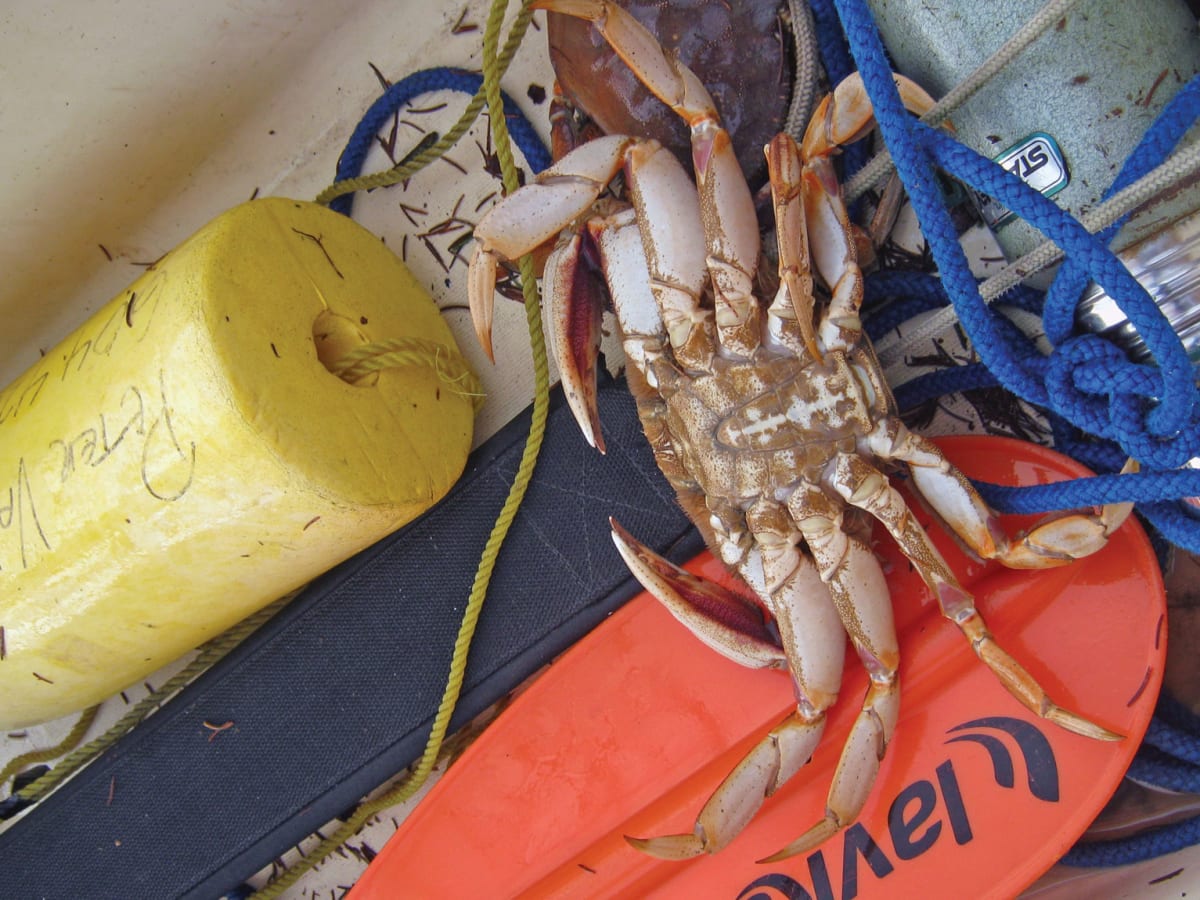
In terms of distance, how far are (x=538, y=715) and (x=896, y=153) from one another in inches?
44.0

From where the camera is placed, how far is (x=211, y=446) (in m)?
1.42

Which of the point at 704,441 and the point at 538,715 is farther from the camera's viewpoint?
the point at 538,715

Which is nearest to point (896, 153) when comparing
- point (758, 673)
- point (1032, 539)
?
point (1032, 539)

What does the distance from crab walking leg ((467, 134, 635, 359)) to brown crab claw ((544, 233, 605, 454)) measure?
0.16 feet

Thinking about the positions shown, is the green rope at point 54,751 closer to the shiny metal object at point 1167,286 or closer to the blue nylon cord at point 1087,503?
the blue nylon cord at point 1087,503

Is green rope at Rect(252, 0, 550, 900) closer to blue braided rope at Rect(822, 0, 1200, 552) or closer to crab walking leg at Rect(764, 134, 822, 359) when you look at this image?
crab walking leg at Rect(764, 134, 822, 359)

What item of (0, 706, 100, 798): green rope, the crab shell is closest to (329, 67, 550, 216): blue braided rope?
the crab shell

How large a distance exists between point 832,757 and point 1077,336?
2.55ft

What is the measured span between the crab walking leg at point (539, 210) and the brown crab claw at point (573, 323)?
49 millimetres

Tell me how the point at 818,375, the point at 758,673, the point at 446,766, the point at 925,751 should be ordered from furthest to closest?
the point at 446,766, the point at 758,673, the point at 925,751, the point at 818,375

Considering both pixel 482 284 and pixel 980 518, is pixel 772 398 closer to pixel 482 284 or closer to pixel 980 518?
pixel 980 518

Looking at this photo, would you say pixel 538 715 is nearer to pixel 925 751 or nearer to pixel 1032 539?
pixel 925 751

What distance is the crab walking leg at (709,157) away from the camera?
1319 millimetres

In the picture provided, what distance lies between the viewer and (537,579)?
5.79 ft
